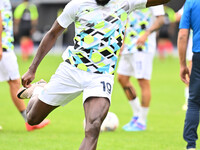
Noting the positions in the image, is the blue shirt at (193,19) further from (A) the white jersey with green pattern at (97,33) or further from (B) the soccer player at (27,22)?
(B) the soccer player at (27,22)

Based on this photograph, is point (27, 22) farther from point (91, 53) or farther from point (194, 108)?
point (91, 53)

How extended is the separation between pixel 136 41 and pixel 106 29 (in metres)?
3.64

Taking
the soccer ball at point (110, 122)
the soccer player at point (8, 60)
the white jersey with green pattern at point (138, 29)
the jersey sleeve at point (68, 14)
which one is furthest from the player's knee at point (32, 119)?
the white jersey with green pattern at point (138, 29)

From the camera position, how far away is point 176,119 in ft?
31.9

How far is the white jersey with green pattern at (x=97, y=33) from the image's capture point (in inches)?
205

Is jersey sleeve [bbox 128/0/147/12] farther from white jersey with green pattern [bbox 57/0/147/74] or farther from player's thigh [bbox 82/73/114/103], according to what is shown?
player's thigh [bbox 82/73/114/103]

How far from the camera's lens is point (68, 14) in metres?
5.30

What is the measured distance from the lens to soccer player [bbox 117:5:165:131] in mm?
8789

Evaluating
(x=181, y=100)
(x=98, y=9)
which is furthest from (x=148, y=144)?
(x=181, y=100)

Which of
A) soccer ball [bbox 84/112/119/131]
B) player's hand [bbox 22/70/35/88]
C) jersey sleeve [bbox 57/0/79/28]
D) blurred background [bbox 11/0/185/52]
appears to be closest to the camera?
jersey sleeve [bbox 57/0/79/28]

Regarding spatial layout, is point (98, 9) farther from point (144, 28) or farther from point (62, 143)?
point (144, 28)

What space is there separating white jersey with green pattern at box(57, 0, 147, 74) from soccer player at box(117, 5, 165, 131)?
346 cm

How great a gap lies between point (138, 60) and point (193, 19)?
2.67 m

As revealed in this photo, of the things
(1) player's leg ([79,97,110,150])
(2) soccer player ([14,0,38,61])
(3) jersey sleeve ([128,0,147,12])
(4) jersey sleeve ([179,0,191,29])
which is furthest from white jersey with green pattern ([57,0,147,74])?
(2) soccer player ([14,0,38,61])
